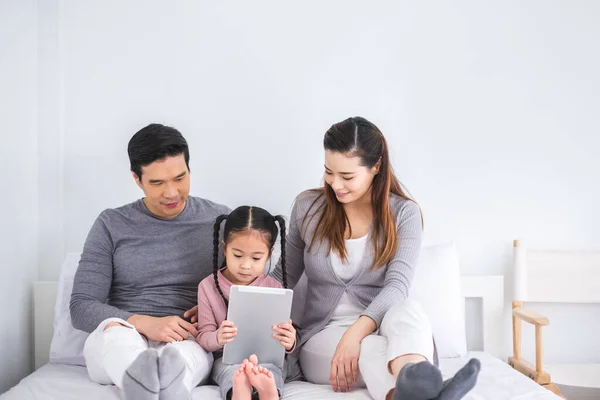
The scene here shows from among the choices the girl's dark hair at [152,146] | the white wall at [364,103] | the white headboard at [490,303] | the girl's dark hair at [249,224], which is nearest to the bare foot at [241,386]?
the girl's dark hair at [249,224]

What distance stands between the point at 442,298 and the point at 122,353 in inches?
42.3

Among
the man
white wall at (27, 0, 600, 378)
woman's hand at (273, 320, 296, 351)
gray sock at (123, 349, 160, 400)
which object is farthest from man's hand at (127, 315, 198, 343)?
white wall at (27, 0, 600, 378)

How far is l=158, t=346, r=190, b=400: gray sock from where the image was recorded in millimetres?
1284

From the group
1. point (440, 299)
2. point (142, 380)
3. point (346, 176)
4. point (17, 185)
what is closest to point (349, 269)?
point (346, 176)

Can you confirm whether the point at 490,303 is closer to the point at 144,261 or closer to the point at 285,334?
the point at 285,334

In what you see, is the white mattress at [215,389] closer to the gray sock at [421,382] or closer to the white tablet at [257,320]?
→ the white tablet at [257,320]

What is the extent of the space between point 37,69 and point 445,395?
1800 mm

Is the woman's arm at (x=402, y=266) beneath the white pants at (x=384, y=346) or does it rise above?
above

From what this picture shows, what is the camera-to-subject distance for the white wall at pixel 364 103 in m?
2.25

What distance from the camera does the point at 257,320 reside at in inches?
62.9

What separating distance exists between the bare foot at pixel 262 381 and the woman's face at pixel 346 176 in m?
0.56

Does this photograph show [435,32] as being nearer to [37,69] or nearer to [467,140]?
[467,140]

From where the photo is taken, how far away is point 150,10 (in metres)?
2.25

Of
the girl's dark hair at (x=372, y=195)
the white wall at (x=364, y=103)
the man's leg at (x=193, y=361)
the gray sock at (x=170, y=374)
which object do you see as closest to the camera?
the gray sock at (x=170, y=374)
